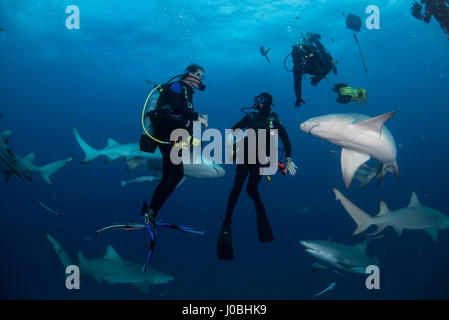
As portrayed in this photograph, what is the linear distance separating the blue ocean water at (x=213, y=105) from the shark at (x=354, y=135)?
→ 16577mm

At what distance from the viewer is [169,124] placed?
17.7 ft

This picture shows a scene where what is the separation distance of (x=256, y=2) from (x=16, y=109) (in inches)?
3297

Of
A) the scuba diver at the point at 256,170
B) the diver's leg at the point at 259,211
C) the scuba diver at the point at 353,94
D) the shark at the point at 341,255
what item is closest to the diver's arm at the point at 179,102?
the scuba diver at the point at 256,170

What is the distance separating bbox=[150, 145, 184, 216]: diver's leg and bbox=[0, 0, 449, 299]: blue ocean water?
50.3 ft

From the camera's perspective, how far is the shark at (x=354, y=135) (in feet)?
15.5

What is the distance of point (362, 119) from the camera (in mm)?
4742

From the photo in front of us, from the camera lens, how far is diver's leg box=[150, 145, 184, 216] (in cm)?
522

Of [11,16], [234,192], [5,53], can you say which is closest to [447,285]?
[234,192]

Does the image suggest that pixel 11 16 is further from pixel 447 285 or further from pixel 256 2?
pixel 447 285

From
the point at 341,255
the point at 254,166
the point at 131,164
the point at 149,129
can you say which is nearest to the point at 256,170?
the point at 254,166

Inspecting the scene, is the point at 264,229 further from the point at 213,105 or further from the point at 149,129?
the point at 213,105

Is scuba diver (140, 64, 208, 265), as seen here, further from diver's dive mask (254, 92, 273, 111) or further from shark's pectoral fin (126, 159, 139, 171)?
shark's pectoral fin (126, 159, 139, 171)

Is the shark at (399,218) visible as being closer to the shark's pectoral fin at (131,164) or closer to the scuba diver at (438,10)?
the scuba diver at (438,10)

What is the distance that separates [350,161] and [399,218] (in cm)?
382
